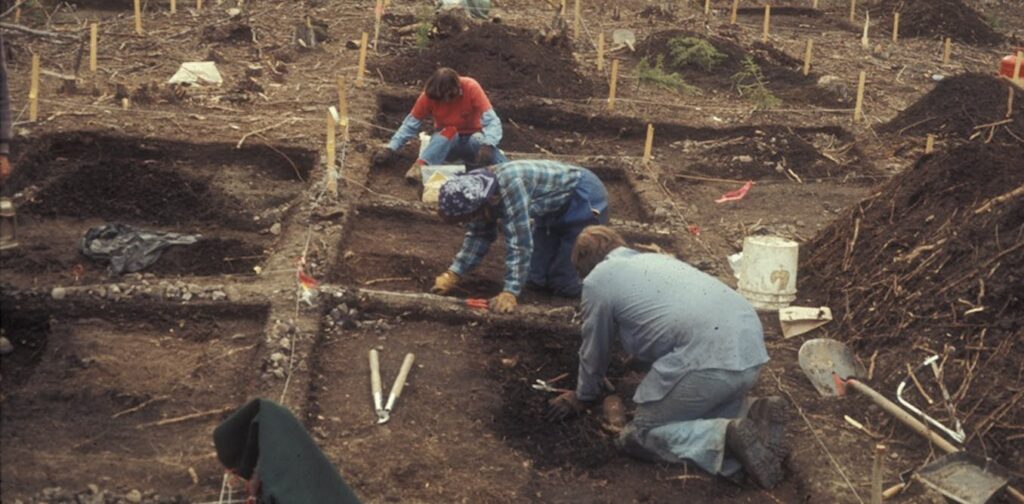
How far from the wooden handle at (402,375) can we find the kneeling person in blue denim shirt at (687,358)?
1173mm

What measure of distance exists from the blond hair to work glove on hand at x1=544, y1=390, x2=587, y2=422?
0.72m

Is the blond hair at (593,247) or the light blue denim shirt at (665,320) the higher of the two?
the blond hair at (593,247)

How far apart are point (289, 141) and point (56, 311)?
4119 mm

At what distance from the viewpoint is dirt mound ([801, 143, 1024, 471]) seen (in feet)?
22.1

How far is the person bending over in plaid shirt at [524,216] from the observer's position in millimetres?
7426

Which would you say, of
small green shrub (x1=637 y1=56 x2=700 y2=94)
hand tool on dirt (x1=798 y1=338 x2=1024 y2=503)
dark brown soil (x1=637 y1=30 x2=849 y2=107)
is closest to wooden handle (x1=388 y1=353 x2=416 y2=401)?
hand tool on dirt (x1=798 y1=338 x2=1024 y2=503)

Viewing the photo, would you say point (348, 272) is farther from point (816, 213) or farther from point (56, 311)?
point (816, 213)

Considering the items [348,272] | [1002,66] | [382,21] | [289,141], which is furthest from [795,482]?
[382,21]

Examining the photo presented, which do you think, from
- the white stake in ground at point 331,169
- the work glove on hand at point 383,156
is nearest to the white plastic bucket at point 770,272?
the white stake in ground at point 331,169

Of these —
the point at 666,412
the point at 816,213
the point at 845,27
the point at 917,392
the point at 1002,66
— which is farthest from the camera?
the point at 845,27

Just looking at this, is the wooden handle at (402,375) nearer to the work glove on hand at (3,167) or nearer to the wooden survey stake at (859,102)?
the work glove on hand at (3,167)

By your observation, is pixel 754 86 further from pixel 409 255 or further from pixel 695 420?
pixel 695 420

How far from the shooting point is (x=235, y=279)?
27.1 feet

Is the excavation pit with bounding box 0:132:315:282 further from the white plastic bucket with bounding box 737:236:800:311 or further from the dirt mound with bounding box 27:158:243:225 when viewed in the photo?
the white plastic bucket with bounding box 737:236:800:311
